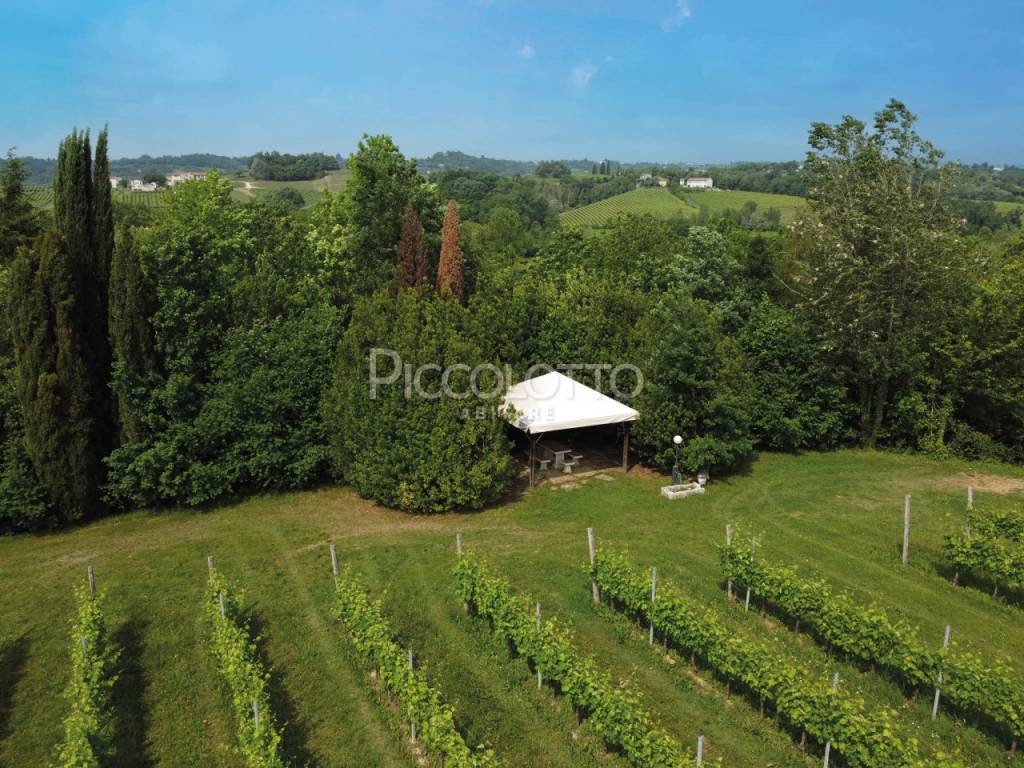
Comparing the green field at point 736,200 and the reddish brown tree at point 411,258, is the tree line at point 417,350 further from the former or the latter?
the green field at point 736,200

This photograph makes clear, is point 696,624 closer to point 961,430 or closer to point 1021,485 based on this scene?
point 1021,485

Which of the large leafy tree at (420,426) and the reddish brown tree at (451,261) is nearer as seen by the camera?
the large leafy tree at (420,426)

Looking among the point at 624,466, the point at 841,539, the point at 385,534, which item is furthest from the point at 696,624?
the point at 624,466

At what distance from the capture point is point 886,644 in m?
9.16

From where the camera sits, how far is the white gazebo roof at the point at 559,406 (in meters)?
17.0

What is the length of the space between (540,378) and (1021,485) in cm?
1294

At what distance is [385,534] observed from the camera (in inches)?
582

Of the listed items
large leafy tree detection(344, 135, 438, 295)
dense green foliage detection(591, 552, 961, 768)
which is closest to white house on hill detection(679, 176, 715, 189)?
large leafy tree detection(344, 135, 438, 295)

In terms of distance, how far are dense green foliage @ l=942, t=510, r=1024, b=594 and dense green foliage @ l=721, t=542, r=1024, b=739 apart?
2113mm

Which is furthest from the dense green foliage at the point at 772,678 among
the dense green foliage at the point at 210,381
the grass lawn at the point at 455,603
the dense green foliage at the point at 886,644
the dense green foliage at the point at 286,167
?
the dense green foliage at the point at 286,167

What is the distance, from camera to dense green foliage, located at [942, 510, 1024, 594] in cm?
1137

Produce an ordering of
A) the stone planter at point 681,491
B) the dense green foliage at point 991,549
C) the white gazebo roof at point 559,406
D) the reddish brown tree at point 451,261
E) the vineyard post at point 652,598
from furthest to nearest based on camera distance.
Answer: the reddish brown tree at point 451,261 → the white gazebo roof at point 559,406 → the stone planter at point 681,491 → the dense green foliage at point 991,549 → the vineyard post at point 652,598

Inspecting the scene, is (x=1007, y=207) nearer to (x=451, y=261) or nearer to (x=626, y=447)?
(x=451, y=261)

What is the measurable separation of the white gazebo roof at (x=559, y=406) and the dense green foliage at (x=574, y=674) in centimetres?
625
